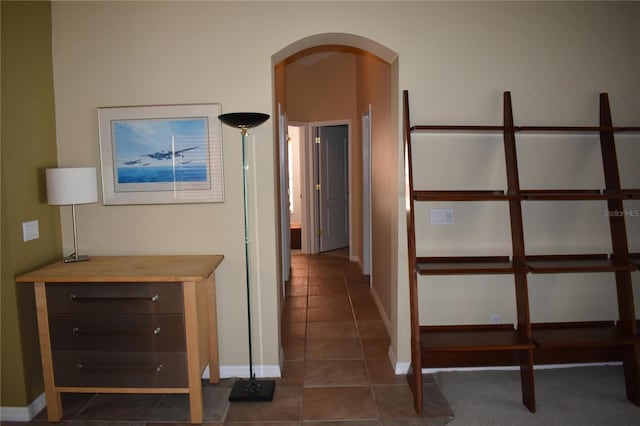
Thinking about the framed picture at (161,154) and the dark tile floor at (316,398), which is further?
the framed picture at (161,154)

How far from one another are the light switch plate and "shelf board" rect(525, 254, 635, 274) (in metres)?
0.55

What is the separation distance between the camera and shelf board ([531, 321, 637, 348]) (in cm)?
259

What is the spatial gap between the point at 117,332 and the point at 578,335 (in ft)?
9.26

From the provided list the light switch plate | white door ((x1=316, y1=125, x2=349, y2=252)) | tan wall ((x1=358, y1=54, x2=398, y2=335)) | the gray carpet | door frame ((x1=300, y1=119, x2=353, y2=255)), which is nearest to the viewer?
the gray carpet

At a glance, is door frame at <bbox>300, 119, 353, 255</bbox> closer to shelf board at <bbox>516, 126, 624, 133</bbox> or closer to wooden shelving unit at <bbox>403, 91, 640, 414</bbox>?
wooden shelving unit at <bbox>403, 91, 640, 414</bbox>

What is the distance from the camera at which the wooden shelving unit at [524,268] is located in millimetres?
2566

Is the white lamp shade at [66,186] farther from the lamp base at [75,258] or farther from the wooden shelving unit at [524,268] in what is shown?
the wooden shelving unit at [524,268]

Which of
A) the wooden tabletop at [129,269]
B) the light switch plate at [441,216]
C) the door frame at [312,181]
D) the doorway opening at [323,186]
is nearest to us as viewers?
the wooden tabletop at [129,269]

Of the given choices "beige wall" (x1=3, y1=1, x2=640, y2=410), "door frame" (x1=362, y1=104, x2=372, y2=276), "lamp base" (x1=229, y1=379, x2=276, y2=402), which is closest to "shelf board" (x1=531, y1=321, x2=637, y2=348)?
"beige wall" (x1=3, y1=1, x2=640, y2=410)

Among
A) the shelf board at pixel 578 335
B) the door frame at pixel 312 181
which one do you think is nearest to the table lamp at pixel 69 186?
the shelf board at pixel 578 335

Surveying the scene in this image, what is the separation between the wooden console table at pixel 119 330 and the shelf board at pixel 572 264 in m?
2.03

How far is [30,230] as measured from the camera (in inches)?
103

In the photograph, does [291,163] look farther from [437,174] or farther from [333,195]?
[437,174]

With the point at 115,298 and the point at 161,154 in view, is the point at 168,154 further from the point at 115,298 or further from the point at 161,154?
the point at 115,298
